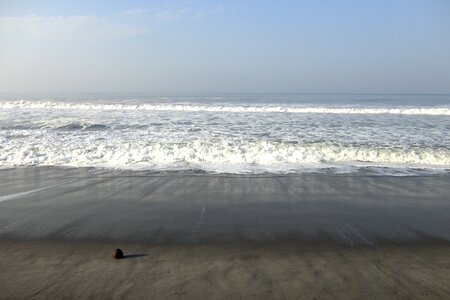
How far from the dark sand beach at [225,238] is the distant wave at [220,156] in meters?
1.96

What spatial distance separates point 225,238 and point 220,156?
6.40m

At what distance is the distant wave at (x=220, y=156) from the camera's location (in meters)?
→ 10.3

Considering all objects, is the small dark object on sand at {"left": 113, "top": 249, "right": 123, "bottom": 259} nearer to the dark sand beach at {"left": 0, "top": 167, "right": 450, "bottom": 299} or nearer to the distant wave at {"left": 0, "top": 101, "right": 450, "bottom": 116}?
the dark sand beach at {"left": 0, "top": 167, "right": 450, "bottom": 299}

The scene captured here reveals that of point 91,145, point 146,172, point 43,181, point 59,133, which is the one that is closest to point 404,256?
point 146,172

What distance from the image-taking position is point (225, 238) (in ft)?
16.3

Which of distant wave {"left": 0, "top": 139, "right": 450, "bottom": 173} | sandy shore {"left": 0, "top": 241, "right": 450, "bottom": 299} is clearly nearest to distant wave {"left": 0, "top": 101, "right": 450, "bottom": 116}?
distant wave {"left": 0, "top": 139, "right": 450, "bottom": 173}

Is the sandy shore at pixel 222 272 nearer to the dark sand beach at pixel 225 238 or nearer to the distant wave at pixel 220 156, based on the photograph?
the dark sand beach at pixel 225 238

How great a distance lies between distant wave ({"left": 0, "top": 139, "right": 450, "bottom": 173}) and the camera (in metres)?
10.3

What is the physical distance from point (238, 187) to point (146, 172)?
281cm

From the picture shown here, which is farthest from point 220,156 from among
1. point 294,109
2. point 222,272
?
point 294,109

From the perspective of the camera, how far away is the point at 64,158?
10.9 metres

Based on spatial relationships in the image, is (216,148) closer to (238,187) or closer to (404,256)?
(238,187)

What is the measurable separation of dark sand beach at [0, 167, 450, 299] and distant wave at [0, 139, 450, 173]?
77.2 inches

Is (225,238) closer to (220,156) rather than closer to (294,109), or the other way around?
(220,156)
